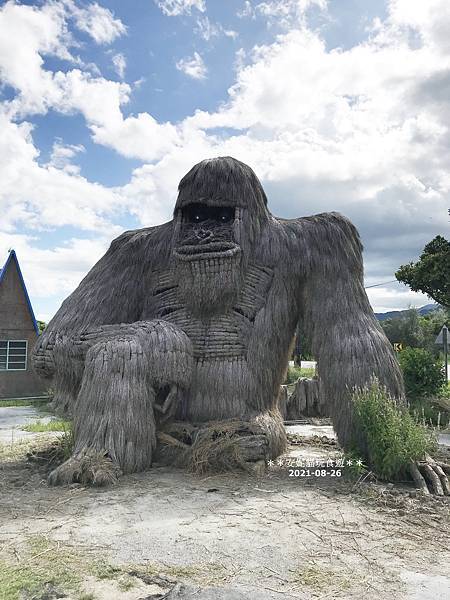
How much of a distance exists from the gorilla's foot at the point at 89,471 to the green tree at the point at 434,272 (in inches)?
390

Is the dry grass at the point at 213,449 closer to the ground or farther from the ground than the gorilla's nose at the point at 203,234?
closer to the ground

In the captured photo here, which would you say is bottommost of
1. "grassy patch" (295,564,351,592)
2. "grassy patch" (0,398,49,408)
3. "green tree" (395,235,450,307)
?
"grassy patch" (0,398,49,408)

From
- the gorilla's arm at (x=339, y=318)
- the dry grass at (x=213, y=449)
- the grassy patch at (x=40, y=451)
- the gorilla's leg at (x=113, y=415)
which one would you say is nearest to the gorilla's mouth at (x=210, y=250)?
the gorilla's arm at (x=339, y=318)

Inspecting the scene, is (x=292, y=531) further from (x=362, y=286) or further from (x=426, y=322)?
(x=426, y=322)

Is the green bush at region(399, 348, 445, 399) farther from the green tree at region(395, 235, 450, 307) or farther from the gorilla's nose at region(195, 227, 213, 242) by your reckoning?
the gorilla's nose at region(195, 227, 213, 242)

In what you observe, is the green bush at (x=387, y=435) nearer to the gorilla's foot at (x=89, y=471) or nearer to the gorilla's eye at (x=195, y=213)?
the gorilla's foot at (x=89, y=471)

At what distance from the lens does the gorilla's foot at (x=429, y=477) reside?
3336 mm

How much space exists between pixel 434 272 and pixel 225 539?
1055 centimetres

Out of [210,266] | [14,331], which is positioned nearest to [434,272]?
[210,266]

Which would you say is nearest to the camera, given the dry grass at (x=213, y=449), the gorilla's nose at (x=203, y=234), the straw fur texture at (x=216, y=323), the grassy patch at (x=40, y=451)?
the dry grass at (x=213, y=449)

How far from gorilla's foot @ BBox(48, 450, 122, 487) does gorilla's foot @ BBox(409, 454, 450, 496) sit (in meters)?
1.87

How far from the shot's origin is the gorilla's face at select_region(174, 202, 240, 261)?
4.36 metres

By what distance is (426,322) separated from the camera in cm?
3073

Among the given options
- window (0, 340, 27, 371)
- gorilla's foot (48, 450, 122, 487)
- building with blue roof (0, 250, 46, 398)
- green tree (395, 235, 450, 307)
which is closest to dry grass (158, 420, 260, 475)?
gorilla's foot (48, 450, 122, 487)
